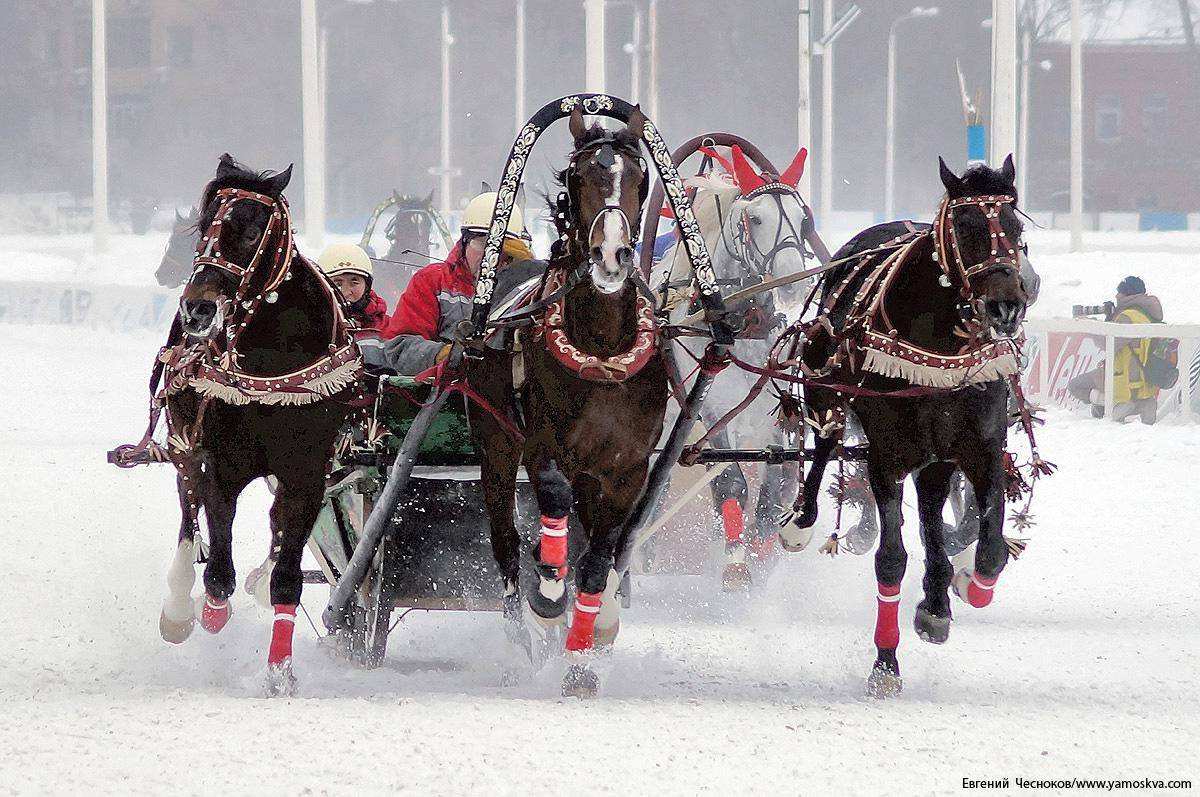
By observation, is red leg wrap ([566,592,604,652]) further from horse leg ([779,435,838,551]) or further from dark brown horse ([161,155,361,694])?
horse leg ([779,435,838,551])

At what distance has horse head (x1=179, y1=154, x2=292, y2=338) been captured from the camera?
5.66 metres

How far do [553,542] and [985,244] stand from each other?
2.04 metres

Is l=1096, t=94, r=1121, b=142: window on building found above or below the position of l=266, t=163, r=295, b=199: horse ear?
above

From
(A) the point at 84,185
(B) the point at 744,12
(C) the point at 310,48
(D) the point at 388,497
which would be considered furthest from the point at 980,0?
(D) the point at 388,497

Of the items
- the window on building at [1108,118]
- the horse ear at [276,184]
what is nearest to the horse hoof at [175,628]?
the horse ear at [276,184]

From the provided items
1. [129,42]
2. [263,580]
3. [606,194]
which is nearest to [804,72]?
[263,580]

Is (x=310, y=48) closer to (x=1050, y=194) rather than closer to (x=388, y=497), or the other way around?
(x=388, y=497)

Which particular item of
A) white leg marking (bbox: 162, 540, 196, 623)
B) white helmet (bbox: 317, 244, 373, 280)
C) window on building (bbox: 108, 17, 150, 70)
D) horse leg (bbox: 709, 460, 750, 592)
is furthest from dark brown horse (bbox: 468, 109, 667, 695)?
window on building (bbox: 108, 17, 150, 70)

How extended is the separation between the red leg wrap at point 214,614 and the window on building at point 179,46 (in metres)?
53.7

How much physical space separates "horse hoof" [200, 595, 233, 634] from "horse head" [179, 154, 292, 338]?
1.21 meters

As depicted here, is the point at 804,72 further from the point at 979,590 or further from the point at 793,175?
the point at 979,590

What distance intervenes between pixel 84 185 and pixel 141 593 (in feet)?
158

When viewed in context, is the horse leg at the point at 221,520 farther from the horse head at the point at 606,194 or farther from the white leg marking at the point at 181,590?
the horse head at the point at 606,194

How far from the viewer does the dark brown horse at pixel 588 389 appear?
5.75 m
